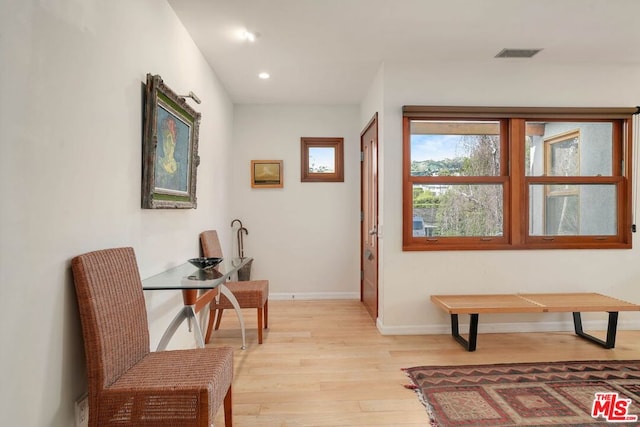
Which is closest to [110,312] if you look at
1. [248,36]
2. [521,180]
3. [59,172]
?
[59,172]

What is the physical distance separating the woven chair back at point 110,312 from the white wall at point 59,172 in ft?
0.26

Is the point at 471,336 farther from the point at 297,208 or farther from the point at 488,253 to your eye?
the point at 297,208

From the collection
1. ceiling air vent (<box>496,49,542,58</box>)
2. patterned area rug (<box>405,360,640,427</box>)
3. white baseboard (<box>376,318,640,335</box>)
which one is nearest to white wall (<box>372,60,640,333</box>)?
white baseboard (<box>376,318,640,335</box>)

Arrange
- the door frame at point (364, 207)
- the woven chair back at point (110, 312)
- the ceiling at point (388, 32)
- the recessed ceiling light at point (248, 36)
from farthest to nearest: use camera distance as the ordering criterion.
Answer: the door frame at point (364, 207), the recessed ceiling light at point (248, 36), the ceiling at point (388, 32), the woven chair back at point (110, 312)

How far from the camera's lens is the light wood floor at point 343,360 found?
200 centimetres

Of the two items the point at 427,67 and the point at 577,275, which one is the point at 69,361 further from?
the point at 577,275

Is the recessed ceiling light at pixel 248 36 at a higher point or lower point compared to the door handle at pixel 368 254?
higher

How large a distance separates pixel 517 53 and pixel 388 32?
128 centimetres

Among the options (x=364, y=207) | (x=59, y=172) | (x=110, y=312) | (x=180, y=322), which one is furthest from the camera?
(x=364, y=207)

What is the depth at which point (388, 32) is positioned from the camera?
2.70m

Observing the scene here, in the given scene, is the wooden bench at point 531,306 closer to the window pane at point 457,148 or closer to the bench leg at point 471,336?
the bench leg at point 471,336

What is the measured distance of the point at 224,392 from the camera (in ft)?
5.20

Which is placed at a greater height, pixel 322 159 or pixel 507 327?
pixel 322 159

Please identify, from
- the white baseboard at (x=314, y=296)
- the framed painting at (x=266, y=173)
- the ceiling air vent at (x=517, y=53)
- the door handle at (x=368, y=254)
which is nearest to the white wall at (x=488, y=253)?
the ceiling air vent at (x=517, y=53)
